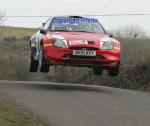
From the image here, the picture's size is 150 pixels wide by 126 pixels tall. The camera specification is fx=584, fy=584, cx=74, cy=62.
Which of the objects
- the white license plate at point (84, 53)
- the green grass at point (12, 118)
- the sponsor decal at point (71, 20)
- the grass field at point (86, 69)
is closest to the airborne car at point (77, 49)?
the white license plate at point (84, 53)

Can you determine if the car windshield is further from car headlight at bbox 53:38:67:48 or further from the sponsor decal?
car headlight at bbox 53:38:67:48

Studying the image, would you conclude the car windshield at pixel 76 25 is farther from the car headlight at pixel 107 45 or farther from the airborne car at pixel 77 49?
the car headlight at pixel 107 45

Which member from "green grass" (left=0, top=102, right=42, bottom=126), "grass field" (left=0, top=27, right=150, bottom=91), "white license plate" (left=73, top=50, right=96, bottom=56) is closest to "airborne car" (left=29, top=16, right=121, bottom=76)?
"white license plate" (left=73, top=50, right=96, bottom=56)

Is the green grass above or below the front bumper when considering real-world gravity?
below

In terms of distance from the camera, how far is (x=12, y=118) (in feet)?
34.9

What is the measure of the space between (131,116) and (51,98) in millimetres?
2632

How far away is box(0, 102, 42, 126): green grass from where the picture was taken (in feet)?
33.4

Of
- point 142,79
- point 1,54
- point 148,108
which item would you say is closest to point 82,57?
point 148,108

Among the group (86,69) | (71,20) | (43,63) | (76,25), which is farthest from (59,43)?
(86,69)

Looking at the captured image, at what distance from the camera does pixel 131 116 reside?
11773 mm

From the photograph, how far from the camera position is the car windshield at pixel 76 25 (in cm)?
1675

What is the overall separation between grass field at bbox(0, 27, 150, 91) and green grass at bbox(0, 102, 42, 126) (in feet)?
56.4

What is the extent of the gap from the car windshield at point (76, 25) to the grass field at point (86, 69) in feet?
37.3

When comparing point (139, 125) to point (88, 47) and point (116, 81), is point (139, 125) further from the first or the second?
point (116, 81)
